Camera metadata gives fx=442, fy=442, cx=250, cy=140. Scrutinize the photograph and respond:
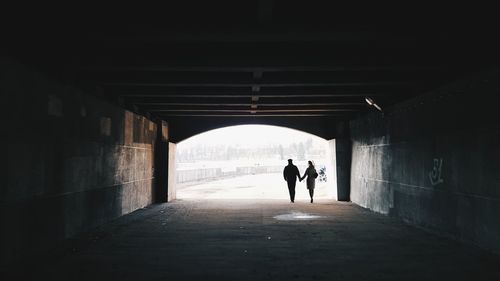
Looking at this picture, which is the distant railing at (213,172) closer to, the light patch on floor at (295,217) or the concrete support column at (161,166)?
the concrete support column at (161,166)

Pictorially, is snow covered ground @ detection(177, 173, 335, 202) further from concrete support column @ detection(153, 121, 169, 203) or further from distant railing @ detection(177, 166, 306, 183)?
distant railing @ detection(177, 166, 306, 183)

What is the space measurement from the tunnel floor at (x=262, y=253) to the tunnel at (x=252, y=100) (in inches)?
1.6

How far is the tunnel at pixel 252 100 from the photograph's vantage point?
19.5 ft

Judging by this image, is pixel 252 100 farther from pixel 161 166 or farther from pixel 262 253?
pixel 262 253

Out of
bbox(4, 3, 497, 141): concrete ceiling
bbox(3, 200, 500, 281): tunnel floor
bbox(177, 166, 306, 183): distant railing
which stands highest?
bbox(4, 3, 497, 141): concrete ceiling

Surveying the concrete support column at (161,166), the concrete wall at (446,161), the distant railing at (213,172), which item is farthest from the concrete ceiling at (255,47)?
the distant railing at (213,172)

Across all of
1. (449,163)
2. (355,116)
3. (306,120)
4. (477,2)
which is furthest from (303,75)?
(306,120)

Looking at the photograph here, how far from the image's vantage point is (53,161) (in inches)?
313

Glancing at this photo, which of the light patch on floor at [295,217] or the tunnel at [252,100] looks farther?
the light patch on floor at [295,217]

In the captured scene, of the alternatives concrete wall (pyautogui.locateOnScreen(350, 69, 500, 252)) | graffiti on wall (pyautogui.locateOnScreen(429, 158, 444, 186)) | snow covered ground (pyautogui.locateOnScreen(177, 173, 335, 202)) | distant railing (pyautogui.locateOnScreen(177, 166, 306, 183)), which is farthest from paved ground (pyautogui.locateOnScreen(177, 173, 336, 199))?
graffiti on wall (pyautogui.locateOnScreen(429, 158, 444, 186))

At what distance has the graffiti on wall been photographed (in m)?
8.89

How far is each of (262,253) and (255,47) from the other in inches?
137

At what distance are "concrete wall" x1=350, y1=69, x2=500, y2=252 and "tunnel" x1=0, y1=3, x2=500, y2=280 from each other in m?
0.04

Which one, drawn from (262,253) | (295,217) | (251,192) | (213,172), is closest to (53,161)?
(262,253)
